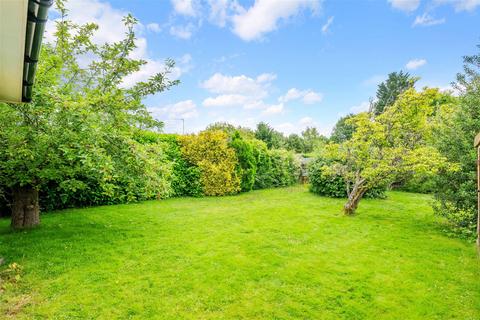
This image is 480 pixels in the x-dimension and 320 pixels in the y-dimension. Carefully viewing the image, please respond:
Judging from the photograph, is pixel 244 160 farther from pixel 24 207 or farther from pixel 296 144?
pixel 296 144

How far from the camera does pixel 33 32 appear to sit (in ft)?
5.51

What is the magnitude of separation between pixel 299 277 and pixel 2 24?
183 inches

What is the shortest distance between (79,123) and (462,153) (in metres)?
9.17

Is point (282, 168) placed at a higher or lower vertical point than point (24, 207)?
higher

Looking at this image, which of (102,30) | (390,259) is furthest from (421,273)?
(102,30)

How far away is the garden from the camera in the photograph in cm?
386

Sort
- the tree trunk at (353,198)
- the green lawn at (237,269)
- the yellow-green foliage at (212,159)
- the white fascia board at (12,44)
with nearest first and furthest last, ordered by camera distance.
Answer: the white fascia board at (12,44), the green lawn at (237,269), the tree trunk at (353,198), the yellow-green foliage at (212,159)

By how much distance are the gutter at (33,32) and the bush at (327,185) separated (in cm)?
1123

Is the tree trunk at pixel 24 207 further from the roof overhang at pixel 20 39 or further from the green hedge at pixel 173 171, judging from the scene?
the roof overhang at pixel 20 39

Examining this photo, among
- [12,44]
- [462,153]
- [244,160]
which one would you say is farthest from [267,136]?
[12,44]

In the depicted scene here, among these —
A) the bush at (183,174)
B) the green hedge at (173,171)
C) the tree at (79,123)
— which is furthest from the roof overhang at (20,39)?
the bush at (183,174)

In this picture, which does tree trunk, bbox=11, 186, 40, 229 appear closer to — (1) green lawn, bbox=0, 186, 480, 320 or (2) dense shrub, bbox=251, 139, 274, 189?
(1) green lawn, bbox=0, 186, 480, 320

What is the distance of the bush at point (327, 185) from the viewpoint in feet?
41.0

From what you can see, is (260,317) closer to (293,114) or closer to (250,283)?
(250,283)
